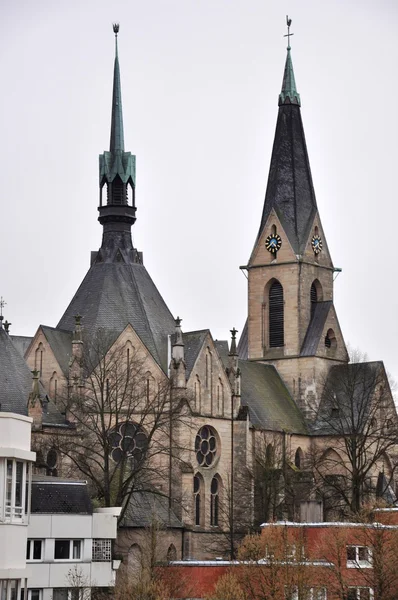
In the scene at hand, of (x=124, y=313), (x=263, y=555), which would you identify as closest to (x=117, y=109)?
(x=124, y=313)

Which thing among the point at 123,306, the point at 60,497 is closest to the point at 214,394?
the point at 123,306

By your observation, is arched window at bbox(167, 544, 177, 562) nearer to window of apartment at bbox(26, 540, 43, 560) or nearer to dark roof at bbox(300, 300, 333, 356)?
window of apartment at bbox(26, 540, 43, 560)

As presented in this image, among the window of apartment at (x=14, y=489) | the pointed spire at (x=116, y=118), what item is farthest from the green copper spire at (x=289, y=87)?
the window of apartment at (x=14, y=489)

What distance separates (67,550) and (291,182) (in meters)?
54.7

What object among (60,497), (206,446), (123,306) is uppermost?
(123,306)

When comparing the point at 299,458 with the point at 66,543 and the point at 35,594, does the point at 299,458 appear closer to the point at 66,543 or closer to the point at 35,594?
the point at 66,543

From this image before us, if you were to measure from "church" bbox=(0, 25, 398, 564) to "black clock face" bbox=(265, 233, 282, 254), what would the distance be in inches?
6.1

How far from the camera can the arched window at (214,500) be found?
111 metres

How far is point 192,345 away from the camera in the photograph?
111 m

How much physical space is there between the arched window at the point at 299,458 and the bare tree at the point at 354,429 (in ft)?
3.09

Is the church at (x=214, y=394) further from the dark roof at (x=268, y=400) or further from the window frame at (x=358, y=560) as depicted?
the window frame at (x=358, y=560)

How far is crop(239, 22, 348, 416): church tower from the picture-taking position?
126312 mm

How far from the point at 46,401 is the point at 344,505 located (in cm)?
2056

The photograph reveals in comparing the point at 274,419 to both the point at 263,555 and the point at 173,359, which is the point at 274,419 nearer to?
the point at 173,359
